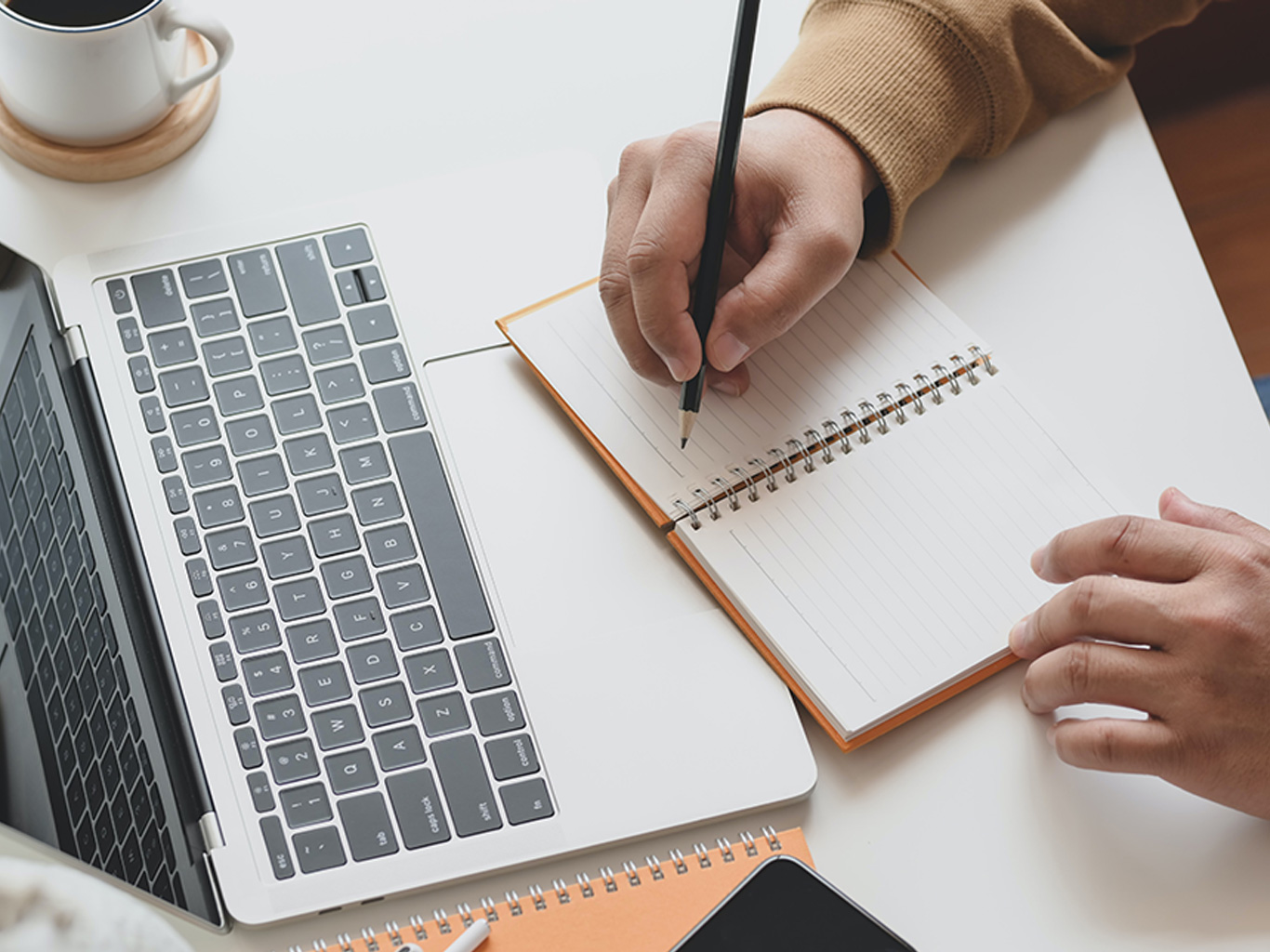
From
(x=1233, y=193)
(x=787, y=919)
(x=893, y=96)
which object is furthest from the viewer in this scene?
(x=1233, y=193)

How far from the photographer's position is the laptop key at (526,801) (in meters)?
0.59

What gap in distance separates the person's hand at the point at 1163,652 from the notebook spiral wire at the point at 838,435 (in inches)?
4.6

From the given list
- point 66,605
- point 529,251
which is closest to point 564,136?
point 529,251

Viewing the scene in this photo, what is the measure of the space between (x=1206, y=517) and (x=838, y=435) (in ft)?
0.65

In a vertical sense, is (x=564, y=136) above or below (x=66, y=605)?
above

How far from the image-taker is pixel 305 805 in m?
Answer: 0.58

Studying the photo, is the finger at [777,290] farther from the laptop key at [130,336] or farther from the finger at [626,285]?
the laptop key at [130,336]

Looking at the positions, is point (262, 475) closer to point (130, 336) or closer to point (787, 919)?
point (130, 336)

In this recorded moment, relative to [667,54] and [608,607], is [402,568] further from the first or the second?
[667,54]

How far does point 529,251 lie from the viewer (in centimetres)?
75

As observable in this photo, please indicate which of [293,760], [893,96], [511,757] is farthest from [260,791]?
[893,96]

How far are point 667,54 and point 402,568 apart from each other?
419 millimetres

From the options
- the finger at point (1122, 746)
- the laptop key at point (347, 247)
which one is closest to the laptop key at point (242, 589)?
the laptop key at point (347, 247)

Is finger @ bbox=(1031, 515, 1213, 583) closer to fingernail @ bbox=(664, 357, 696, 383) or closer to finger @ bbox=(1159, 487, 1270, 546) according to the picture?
finger @ bbox=(1159, 487, 1270, 546)
